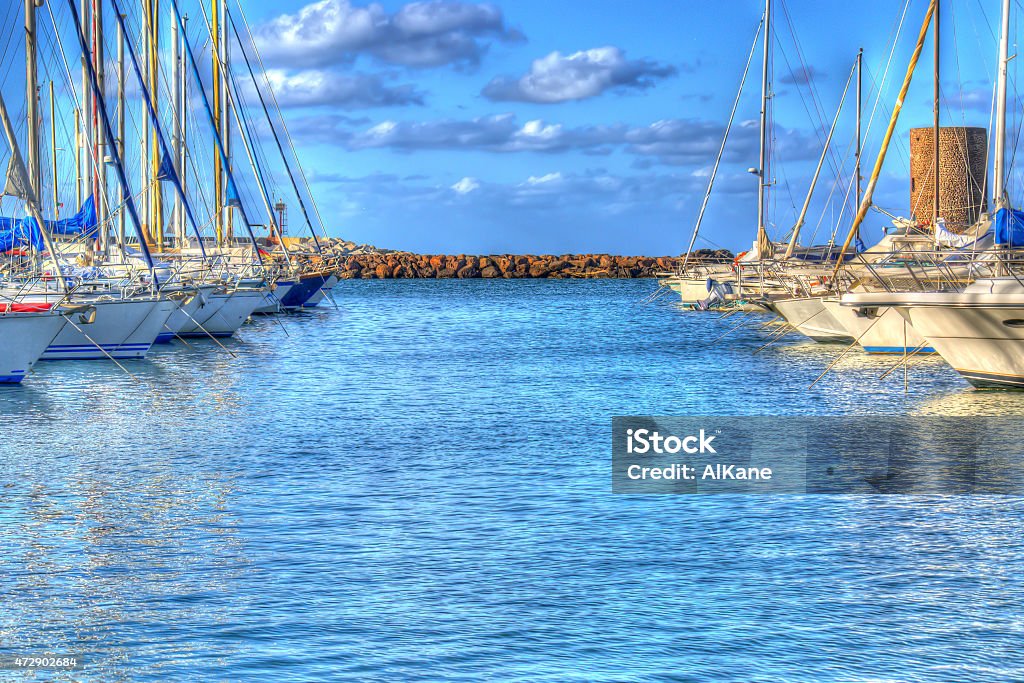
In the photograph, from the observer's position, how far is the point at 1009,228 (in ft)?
72.9

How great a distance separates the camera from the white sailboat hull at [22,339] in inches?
853

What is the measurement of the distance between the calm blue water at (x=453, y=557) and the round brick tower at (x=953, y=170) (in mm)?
45808

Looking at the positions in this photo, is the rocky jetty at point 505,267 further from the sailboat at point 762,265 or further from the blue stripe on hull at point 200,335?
the blue stripe on hull at point 200,335

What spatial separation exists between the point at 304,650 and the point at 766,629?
309cm

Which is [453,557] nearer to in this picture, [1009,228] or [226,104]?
[1009,228]

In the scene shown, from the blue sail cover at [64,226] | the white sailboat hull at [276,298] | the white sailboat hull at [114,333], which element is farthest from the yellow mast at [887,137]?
the white sailboat hull at [276,298]

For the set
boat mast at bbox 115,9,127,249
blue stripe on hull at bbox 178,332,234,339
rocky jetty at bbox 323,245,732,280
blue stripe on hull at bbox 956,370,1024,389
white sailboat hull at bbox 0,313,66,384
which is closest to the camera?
blue stripe on hull at bbox 956,370,1024,389

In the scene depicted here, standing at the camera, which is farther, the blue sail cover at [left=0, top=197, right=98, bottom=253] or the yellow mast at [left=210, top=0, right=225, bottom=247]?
the yellow mast at [left=210, top=0, right=225, bottom=247]

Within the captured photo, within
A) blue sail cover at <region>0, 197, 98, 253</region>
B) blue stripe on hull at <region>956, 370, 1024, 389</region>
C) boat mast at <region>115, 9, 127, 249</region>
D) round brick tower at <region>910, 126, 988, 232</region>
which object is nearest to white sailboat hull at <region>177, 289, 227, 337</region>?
boat mast at <region>115, 9, 127, 249</region>

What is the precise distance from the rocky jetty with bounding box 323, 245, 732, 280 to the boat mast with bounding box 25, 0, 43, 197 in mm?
122244

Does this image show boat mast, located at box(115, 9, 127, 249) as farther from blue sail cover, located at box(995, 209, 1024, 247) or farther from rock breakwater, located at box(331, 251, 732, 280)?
rock breakwater, located at box(331, 251, 732, 280)

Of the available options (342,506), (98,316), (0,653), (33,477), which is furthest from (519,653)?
(98,316)

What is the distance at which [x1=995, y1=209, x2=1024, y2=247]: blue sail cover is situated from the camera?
72.7 ft

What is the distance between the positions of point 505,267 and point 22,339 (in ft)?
444
